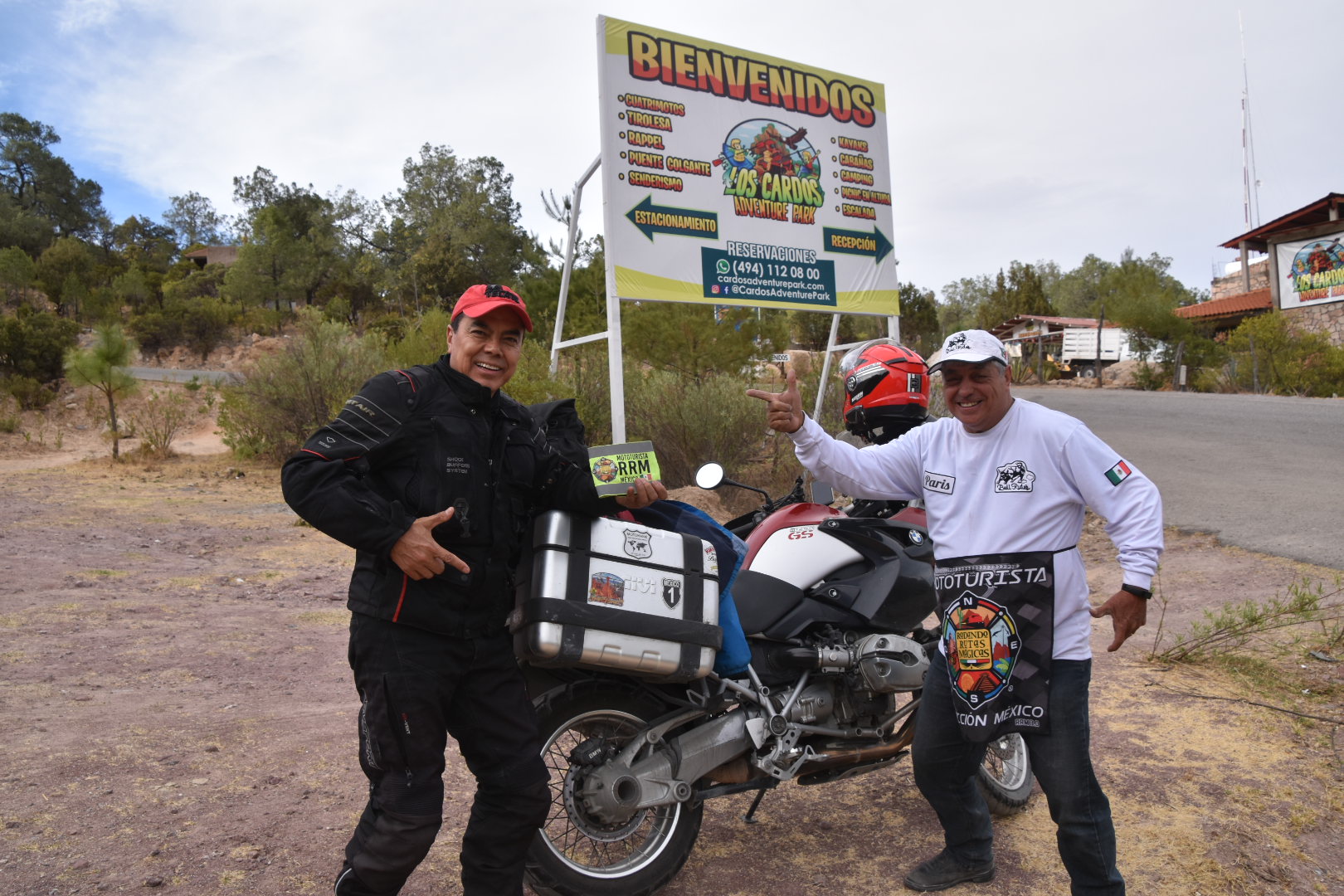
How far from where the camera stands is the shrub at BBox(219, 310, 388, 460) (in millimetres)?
15922

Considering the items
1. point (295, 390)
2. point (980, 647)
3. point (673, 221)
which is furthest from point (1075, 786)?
point (295, 390)

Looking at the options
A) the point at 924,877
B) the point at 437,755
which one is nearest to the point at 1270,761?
the point at 924,877

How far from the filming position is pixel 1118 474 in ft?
8.03

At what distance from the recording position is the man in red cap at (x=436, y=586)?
2.17 m

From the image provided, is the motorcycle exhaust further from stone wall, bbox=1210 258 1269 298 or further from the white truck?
stone wall, bbox=1210 258 1269 298

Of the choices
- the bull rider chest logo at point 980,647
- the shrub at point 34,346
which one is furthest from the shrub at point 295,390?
the bull rider chest logo at point 980,647

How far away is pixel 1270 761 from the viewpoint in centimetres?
394

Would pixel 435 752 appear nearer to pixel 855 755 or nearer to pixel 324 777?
pixel 855 755

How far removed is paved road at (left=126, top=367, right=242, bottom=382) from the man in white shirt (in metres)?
28.7

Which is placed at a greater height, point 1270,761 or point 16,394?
point 16,394

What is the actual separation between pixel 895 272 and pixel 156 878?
28.8ft

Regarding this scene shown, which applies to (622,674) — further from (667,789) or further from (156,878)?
(156,878)

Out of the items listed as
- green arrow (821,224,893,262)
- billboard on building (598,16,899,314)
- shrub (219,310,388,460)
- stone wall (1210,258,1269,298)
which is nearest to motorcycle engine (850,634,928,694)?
billboard on building (598,16,899,314)

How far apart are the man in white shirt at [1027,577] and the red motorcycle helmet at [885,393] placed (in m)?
1.15
